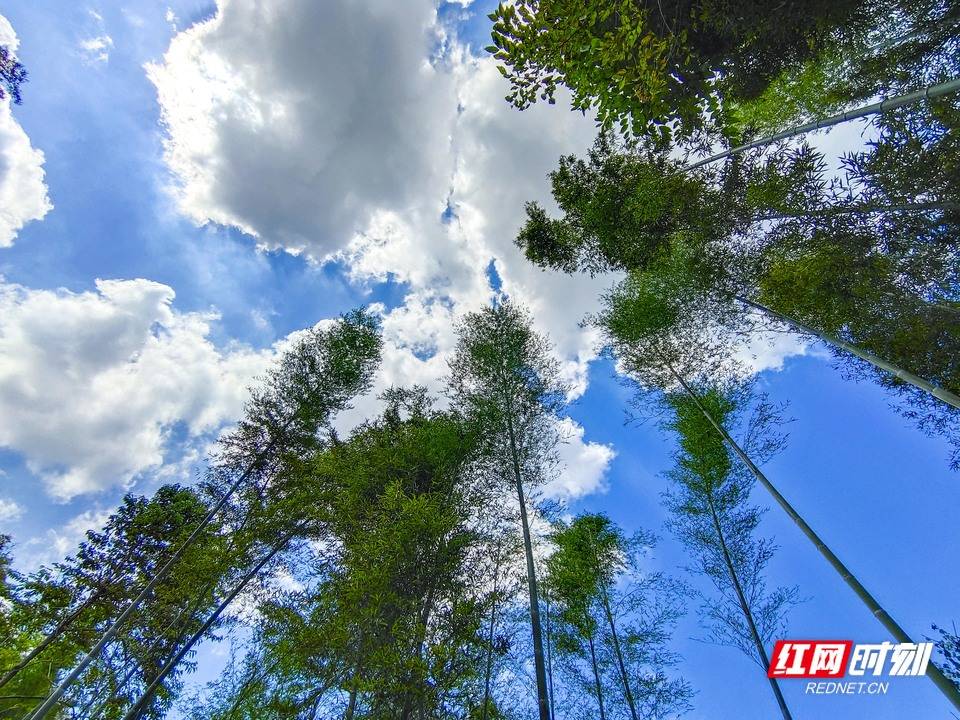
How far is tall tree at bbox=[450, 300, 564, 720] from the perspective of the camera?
21.5 ft

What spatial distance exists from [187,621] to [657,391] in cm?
949

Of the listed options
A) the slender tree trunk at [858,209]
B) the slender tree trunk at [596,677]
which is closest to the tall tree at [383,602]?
the slender tree trunk at [596,677]

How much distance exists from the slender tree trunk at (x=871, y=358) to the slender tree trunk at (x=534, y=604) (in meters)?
4.42

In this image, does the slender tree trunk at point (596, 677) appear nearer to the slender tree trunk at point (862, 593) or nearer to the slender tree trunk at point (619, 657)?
the slender tree trunk at point (619, 657)

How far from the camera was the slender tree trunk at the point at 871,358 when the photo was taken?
313cm

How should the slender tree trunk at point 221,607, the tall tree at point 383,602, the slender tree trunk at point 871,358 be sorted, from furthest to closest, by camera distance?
the slender tree trunk at point 221,607 < the tall tree at point 383,602 < the slender tree trunk at point 871,358

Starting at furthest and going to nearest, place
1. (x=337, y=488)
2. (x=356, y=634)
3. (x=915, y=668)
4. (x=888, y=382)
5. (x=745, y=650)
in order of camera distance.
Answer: (x=337, y=488) → (x=888, y=382) → (x=745, y=650) → (x=356, y=634) → (x=915, y=668)

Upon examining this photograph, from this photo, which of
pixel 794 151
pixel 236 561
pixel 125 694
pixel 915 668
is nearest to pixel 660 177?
pixel 794 151

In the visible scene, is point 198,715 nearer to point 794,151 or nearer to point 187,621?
point 187,621

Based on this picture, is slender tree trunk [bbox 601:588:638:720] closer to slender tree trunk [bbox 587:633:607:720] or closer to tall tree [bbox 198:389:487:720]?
slender tree trunk [bbox 587:633:607:720]

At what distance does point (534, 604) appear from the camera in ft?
14.5

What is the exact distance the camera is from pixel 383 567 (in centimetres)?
455

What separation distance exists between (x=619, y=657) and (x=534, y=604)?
2806 mm

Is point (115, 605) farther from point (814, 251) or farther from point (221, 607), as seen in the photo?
point (814, 251)
